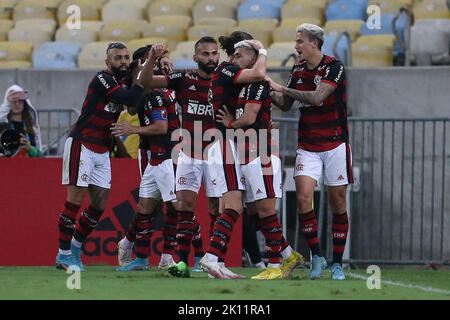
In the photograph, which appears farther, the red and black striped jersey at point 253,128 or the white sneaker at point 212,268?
the red and black striped jersey at point 253,128

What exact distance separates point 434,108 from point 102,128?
5335 millimetres

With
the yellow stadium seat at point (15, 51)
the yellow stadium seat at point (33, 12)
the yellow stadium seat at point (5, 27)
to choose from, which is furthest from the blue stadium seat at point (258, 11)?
the yellow stadium seat at point (5, 27)

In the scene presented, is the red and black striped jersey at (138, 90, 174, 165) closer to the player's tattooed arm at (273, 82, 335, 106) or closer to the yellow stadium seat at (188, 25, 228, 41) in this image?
the player's tattooed arm at (273, 82, 335, 106)

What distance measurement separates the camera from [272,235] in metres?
11.6

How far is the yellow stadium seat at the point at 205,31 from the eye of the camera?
19391 millimetres

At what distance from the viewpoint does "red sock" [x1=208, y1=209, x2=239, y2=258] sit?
11.1 metres

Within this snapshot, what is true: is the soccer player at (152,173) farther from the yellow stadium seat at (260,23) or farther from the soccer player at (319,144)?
the yellow stadium seat at (260,23)

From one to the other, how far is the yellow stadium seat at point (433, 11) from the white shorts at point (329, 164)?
23.1 ft

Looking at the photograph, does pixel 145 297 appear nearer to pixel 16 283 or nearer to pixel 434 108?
pixel 16 283

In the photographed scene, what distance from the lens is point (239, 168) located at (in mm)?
11320

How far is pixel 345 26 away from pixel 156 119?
21.4 feet

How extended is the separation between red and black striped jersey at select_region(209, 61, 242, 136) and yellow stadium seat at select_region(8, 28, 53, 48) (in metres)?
9.86

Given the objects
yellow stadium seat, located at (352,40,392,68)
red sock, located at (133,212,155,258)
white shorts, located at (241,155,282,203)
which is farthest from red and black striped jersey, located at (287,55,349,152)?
yellow stadium seat, located at (352,40,392,68)
